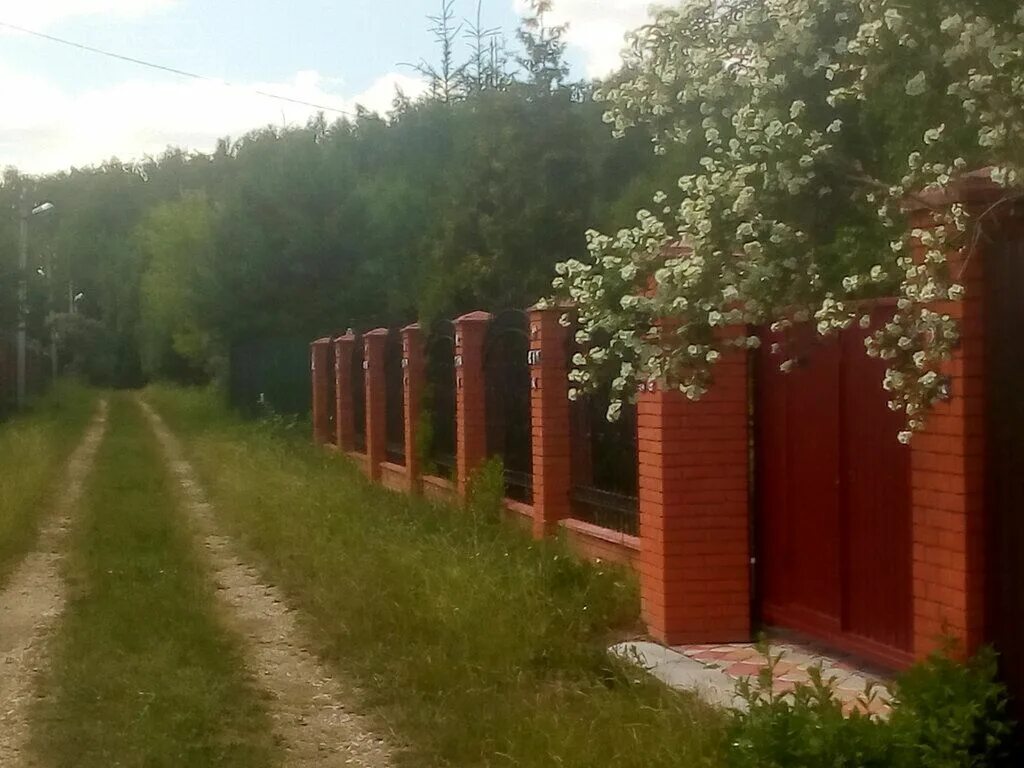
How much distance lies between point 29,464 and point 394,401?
5.82 meters

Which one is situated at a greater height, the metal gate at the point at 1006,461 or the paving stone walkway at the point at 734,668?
the metal gate at the point at 1006,461

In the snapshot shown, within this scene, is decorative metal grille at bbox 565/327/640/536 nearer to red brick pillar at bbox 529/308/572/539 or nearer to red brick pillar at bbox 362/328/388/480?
red brick pillar at bbox 529/308/572/539

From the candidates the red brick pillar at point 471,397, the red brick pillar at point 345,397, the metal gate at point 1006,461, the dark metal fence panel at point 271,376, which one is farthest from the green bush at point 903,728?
the dark metal fence panel at point 271,376

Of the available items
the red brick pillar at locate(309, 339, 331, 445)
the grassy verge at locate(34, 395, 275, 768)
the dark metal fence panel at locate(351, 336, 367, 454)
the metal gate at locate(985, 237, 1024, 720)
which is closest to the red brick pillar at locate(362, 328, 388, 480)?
the dark metal fence panel at locate(351, 336, 367, 454)

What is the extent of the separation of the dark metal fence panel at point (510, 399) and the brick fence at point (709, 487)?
18 cm

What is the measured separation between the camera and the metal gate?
4.52 metres

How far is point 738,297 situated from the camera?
5418 mm

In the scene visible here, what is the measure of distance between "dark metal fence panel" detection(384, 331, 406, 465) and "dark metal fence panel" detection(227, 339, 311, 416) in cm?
1019

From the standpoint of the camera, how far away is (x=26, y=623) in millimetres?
8516

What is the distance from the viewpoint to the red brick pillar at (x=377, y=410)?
1658 cm

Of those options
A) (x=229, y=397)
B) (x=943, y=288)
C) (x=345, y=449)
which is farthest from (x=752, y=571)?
(x=229, y=397)

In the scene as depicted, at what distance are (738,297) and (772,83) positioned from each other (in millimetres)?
904

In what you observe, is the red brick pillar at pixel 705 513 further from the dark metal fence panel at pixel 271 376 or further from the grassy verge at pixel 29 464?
the dark metal fence panel at pixel 271 376

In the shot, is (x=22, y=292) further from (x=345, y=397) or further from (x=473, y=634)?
(x=473, y=634)
